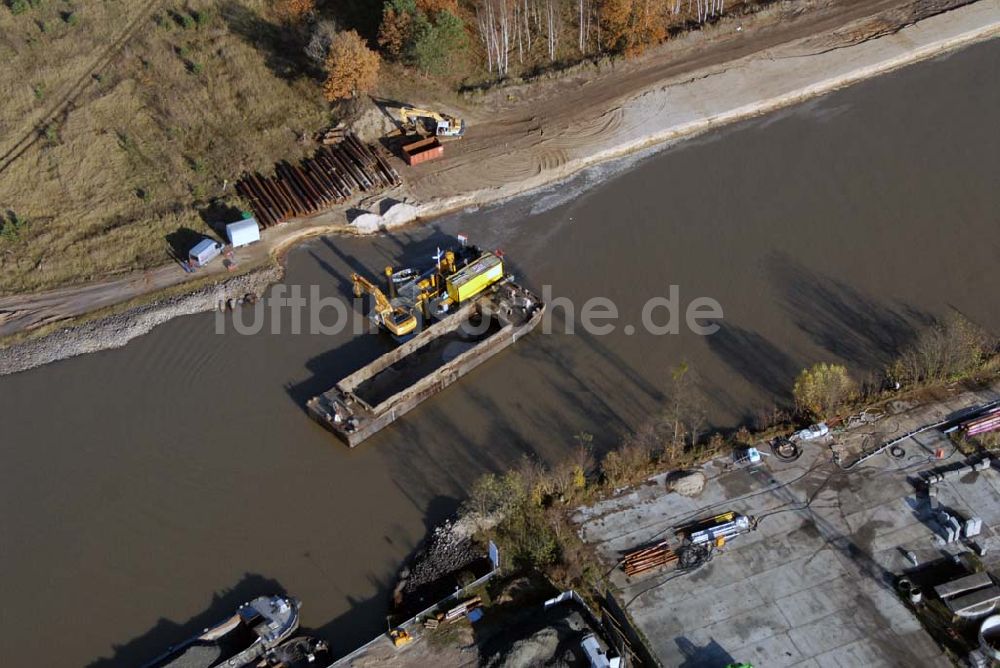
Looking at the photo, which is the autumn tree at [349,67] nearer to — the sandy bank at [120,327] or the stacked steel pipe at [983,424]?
the sandy bank at [120,327]

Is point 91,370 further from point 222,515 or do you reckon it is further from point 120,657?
point 120,657

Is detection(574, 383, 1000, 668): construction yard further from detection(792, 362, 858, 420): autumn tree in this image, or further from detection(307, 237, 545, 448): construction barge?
detection(307, 237, 545, 448): construction barge

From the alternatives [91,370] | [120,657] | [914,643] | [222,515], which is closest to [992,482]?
[914,643]

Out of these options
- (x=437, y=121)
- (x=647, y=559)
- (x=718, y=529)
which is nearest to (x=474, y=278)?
(x=437, y=121)

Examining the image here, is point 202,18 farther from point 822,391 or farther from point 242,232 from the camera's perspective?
point 822,391

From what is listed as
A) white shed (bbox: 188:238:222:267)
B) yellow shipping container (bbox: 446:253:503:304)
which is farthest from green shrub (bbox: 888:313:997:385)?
white shed (bbox: 188:238:222:267)

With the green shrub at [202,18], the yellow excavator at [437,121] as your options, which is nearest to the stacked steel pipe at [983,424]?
the yellow excavator at [437,121]

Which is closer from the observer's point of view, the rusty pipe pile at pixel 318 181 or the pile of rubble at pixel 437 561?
the pile of rubble at pixel 437 561
